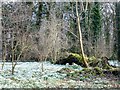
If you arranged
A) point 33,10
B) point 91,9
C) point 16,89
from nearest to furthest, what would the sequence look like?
1. point 16,89
2. point 33,10
3. point 91,9

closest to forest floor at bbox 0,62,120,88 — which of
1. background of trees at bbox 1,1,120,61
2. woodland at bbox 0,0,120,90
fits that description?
woodland at bbox 0,0,120,90

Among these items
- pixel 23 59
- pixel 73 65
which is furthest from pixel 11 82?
pixel 73 65

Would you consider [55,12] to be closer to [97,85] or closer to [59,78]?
[59,78]

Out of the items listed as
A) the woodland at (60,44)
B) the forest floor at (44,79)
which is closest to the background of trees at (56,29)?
the woodland at (60,44)

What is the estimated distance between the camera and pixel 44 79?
2.78 metres

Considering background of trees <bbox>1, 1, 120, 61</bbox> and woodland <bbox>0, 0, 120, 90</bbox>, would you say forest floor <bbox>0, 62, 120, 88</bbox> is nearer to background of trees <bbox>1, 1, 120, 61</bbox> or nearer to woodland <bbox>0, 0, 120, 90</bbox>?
woodland <bbox>0, 0, 120, 90</bbox>

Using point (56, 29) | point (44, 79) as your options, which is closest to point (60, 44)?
point (56, 29)

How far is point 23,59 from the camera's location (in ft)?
9.21

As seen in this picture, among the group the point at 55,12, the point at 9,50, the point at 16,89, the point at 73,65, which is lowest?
the point at 16,89

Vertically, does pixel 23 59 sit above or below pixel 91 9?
below

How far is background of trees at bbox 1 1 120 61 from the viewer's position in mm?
2781

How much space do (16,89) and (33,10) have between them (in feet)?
2.94

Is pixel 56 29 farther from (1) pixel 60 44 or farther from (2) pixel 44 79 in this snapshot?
(2) pixel 44 79

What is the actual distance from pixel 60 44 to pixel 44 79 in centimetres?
44
